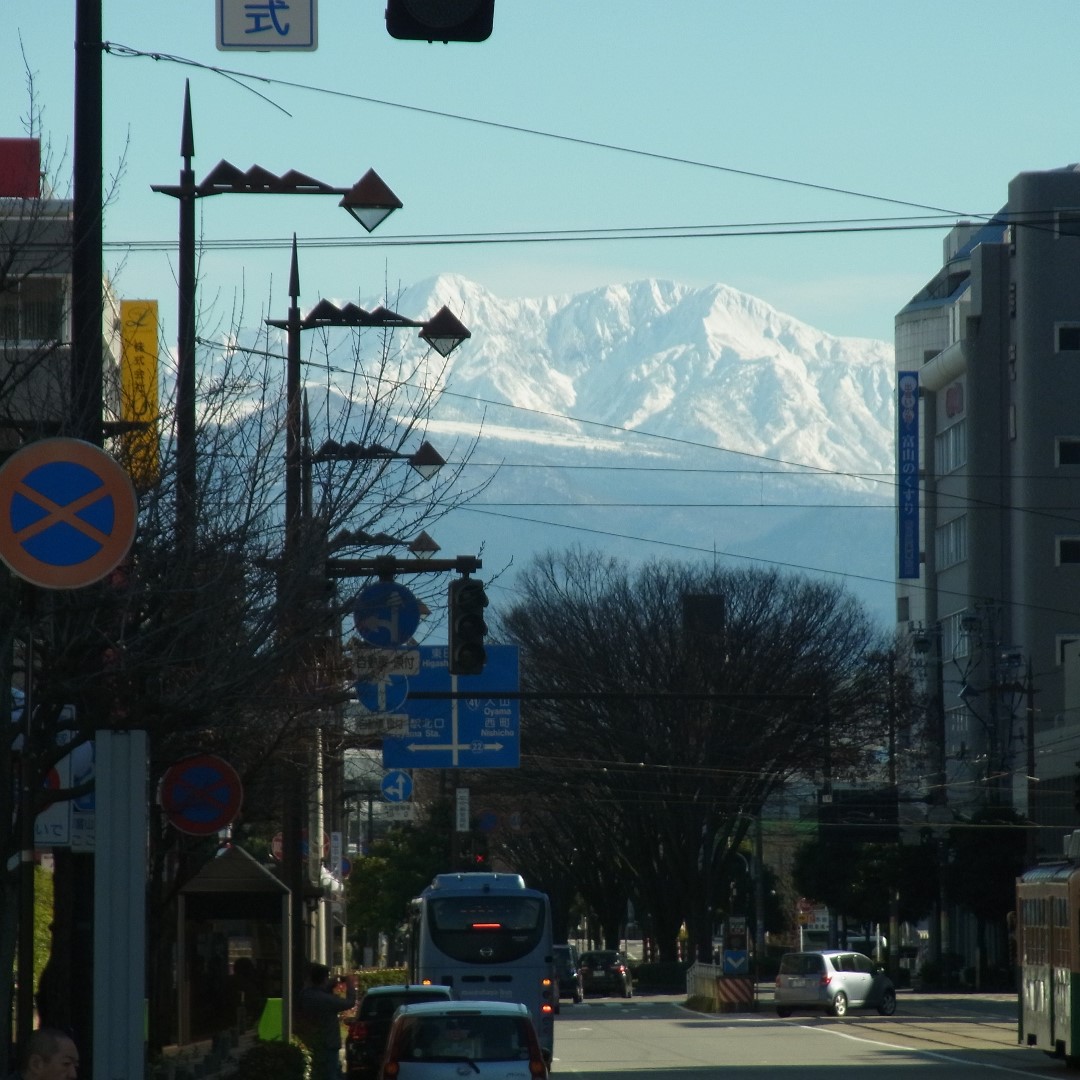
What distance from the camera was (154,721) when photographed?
14469 millimetres

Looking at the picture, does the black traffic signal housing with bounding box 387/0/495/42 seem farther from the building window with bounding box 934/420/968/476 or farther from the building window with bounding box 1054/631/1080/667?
the building window with bounding box 934/420/968/476

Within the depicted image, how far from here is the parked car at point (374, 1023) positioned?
84.9 feet

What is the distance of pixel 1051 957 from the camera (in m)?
27.6

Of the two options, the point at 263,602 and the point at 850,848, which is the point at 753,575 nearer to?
the point at 850,848

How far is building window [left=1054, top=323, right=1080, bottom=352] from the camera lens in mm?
83625

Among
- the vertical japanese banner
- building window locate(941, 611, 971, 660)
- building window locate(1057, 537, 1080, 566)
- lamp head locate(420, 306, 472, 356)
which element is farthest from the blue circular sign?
the vertical japanese banner

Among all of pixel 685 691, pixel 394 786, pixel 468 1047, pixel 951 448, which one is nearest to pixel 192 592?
pixel 468 1047

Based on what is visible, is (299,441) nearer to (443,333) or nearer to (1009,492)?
(443,333)

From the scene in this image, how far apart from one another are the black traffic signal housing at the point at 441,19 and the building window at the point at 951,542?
81.3m

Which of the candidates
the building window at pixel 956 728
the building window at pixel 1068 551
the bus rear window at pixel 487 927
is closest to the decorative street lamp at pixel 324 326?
the bus rear window at pixel 487 927

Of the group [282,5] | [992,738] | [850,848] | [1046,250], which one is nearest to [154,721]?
[282,5]

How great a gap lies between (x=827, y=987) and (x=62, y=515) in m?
42.6

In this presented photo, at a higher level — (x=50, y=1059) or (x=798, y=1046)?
(x=50, y=1059)

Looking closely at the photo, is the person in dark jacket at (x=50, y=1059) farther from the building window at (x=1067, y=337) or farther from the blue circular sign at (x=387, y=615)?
the building window at (x=1067, y=337)
